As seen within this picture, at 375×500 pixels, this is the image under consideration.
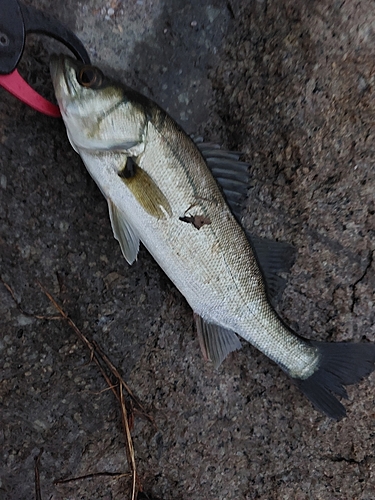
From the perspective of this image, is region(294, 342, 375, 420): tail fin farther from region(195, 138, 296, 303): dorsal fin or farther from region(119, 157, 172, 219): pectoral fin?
region(119, 157, 172, 219): pectoral fin

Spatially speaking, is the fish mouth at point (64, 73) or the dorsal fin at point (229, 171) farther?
the dorsal fin at point (229, 171)

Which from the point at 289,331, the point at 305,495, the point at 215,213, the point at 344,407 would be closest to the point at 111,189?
the point at 215,213

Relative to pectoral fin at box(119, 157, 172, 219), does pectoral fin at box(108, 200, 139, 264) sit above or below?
below

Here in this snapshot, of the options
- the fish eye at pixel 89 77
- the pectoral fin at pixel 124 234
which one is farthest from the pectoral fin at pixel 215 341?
the fish eye at pixel 89 77

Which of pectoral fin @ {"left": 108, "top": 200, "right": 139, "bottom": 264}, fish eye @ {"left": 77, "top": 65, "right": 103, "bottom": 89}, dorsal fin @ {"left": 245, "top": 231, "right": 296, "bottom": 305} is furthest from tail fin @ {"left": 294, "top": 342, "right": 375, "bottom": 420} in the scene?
fish eye @ {"left": 77, "top": 65, "right": 103, "bottom": 89}

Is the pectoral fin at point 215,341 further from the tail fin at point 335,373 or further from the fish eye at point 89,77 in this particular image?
the fish eye at point 89,77

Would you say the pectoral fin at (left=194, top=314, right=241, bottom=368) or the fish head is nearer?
the fish head

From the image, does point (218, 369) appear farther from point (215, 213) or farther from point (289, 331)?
point (215, 213)

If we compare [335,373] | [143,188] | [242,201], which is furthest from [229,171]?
[335,373]
